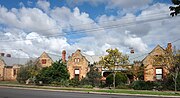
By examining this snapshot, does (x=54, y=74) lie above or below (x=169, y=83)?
above

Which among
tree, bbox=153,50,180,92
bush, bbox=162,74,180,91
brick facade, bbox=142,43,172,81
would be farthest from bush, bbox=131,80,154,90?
brick facade, bbox=142,43,172,81

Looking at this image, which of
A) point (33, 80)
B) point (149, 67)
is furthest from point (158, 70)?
point (33, 80)

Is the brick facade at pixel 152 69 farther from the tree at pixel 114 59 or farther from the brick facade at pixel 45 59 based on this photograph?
the brick facade at pixel 45 59

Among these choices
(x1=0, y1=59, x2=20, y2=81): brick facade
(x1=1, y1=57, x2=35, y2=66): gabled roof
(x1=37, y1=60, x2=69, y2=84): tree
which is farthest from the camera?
(x1=1, y1=57, x2=35, y2=66): gabled roof

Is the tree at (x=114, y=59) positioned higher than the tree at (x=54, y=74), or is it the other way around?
the tree at (x=114, y=59)

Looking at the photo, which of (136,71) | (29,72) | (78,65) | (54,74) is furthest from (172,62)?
(29,72)

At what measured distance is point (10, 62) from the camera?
241 feet

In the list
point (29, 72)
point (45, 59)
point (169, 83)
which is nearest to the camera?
point (169, 83)

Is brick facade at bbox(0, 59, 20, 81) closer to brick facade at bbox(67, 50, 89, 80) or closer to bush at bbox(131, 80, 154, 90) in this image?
brick facade at bbox(67, 50, 89, 80)

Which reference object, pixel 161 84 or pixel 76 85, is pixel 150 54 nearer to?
pixel 161 84

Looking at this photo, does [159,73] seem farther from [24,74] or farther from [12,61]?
[12,61]

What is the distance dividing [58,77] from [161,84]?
62.8 feet

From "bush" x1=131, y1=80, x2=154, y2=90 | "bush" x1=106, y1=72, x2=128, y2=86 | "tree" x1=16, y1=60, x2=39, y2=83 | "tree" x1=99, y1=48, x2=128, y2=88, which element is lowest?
"bush" x1=131, y1=80, x2=154, y2=90

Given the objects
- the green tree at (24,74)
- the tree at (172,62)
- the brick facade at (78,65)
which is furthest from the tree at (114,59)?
the green tree at (24,74)
